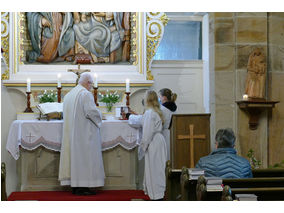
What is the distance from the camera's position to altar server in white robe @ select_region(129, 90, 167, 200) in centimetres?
768

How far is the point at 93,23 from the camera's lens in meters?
9.58

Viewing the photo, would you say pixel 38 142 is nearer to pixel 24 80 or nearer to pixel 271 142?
pixel 24 80

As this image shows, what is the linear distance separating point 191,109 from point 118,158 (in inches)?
93.8

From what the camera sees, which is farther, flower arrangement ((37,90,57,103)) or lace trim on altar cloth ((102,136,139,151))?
flower arrangement ((37,90,57,103))

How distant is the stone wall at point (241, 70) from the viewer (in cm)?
935

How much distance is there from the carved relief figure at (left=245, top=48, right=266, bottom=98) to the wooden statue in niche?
2.21 m

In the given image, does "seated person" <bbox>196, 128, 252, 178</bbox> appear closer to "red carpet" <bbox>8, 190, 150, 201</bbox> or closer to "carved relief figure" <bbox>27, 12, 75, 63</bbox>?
"red carpet" <bbox>8, 190, 150, 201</bbox>

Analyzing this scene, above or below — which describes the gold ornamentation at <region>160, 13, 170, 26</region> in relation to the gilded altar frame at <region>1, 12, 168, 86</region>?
above

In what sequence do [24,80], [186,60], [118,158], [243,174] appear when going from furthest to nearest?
[186,60]
[24,80]
[118,158]
[243,174]

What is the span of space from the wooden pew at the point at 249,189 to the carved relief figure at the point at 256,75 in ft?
14.0

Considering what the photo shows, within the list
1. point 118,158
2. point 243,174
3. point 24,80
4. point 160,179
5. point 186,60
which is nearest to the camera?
point 243,174

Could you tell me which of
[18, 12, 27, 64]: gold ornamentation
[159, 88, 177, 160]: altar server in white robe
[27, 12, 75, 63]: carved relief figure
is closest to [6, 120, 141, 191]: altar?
[159, 88, 177, 160]: altar server in white robe

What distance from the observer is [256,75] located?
364 inches

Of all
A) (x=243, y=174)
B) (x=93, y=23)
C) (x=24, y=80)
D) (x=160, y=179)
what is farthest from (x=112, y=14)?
(x=243, y=174)
